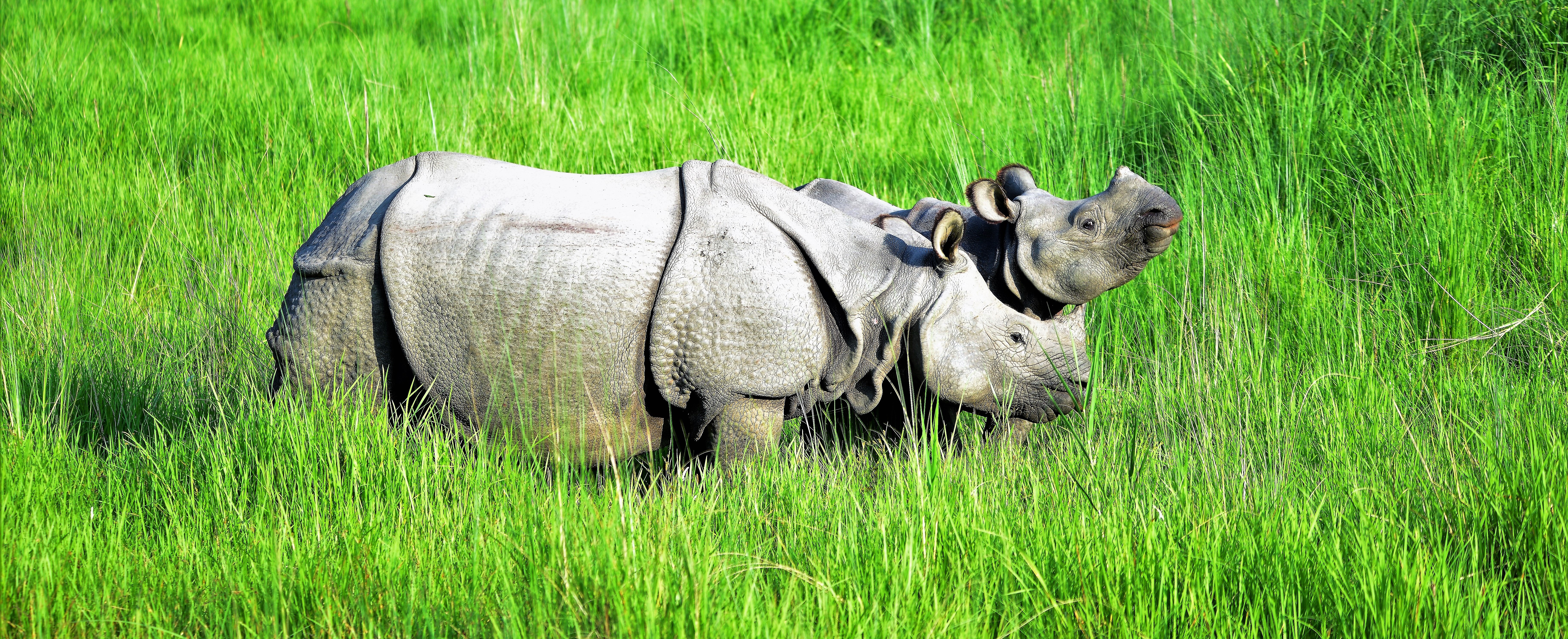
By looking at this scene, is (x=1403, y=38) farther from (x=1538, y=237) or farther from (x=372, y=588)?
(x=372, y=588)

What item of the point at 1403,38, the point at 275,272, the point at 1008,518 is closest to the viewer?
the point at 1008,518

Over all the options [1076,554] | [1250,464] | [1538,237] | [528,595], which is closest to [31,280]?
[528,595]

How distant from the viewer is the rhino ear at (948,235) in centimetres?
266

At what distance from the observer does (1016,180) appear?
125 inches

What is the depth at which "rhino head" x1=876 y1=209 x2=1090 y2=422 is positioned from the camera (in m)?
2.73

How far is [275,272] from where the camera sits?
13.7 feet

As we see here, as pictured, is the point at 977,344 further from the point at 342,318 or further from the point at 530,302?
the point at 342,318

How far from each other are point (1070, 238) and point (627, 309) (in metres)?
1.20

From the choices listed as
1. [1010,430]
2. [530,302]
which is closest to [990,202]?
[1010,430]

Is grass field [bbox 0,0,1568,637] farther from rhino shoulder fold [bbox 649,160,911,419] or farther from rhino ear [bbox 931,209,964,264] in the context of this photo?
rhino ear [bbox 931,209,964,264]

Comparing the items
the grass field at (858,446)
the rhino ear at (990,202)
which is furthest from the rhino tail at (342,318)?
Result: the rhino ear at (990,202)

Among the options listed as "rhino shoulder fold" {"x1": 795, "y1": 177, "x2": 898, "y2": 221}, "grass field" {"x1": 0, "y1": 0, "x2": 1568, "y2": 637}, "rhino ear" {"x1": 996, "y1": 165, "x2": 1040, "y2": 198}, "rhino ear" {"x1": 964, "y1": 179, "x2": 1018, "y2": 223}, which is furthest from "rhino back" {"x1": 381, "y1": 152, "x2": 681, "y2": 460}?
"rhino ear" {"x1": 996, "y1": 165, "x2": 1040, "y2": 198}

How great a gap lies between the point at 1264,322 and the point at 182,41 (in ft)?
21.2

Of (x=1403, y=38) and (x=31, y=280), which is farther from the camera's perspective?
(x=1403, y=38)
